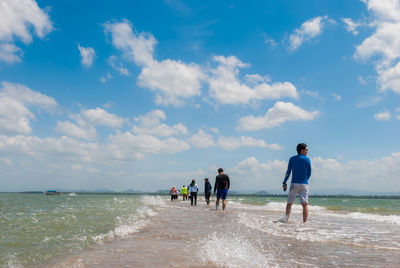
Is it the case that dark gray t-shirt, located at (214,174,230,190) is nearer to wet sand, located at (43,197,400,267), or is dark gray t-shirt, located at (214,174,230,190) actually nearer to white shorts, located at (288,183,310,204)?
white shorts, located at (288,183,310,204)

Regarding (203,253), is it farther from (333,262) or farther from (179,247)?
(333,262)

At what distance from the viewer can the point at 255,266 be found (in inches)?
153

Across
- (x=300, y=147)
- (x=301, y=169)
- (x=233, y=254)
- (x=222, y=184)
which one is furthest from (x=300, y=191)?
(x=222, y=184)

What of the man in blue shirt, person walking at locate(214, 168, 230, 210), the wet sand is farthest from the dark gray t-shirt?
the wet sand

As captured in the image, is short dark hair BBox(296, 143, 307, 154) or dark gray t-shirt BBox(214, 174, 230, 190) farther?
dark gray t-shirt BBox(214, 174, 230, 190)

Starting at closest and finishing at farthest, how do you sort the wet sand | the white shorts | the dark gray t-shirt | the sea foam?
1. the sea foam
2. the wet sand
3. the white shorts
4. the dark gray t-shirt

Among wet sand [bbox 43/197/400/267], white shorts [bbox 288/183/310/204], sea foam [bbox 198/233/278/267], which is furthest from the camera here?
white shorts [bbox 288/183/310/204]

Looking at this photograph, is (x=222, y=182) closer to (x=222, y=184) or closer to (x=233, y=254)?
(x=222, y=184)

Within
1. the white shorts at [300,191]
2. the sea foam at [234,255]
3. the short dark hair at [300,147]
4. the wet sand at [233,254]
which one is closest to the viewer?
the sea foam at [234,255]

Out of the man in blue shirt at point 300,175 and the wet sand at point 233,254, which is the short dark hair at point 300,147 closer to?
the man in blue shirt at point 300,175

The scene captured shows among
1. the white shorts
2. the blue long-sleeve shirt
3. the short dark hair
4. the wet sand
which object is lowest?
the wet sand

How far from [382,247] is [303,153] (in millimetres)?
3713

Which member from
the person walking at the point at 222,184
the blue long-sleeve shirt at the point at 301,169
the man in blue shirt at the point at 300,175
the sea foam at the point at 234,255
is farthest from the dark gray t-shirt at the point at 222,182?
the sea foam at the point at 234,255

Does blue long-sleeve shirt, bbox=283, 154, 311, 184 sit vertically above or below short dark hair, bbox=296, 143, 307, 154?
below
